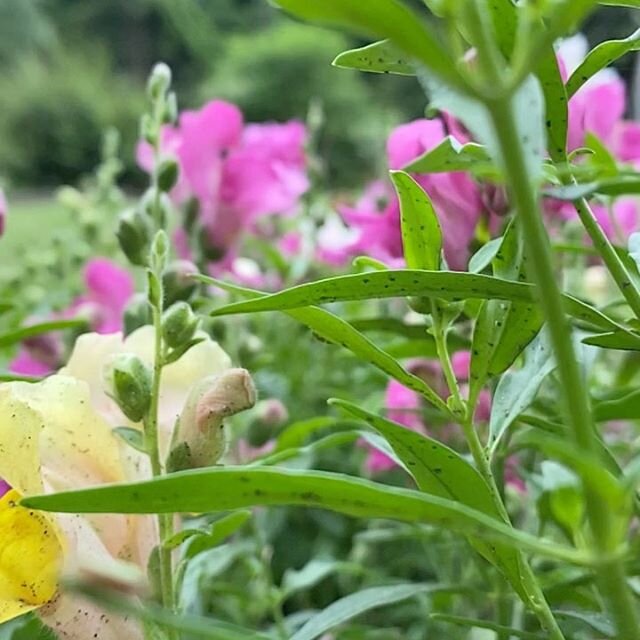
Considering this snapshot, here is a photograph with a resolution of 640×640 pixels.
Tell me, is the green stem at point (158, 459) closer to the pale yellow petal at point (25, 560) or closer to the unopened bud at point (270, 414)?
the pale yellow petal at point (25, 560)

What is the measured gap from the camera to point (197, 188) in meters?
0.59

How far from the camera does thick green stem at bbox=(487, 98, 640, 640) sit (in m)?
0.14

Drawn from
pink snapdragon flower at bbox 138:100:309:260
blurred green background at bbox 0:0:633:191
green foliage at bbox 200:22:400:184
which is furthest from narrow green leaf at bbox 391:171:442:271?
green foliage at bbox 200:22:400:184

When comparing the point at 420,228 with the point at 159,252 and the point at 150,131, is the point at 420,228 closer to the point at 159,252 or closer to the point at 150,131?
the point at 159,252

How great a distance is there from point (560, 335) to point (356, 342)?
0.33 ft

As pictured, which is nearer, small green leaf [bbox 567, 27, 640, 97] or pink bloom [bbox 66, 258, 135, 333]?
small green leaf [bbox 567, 27, 640, 97]

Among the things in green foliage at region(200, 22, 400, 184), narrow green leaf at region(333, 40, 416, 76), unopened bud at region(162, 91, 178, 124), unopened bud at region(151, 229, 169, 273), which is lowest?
green foliage at region(200, 22, 400, 184)

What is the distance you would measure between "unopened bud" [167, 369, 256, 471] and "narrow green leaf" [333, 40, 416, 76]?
0.08 meters

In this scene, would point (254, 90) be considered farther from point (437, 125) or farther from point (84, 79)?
point (437, 125)

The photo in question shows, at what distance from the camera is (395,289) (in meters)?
0.23

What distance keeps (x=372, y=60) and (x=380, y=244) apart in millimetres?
205

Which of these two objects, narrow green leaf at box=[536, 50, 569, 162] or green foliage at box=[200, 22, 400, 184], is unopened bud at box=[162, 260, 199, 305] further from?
green foliage at box=[200, 22, 400, 184]

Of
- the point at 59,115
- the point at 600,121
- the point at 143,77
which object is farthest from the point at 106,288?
the point at 143,77

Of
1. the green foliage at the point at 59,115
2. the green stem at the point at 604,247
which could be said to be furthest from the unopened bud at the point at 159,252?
the green foliage at the point at 59,115
